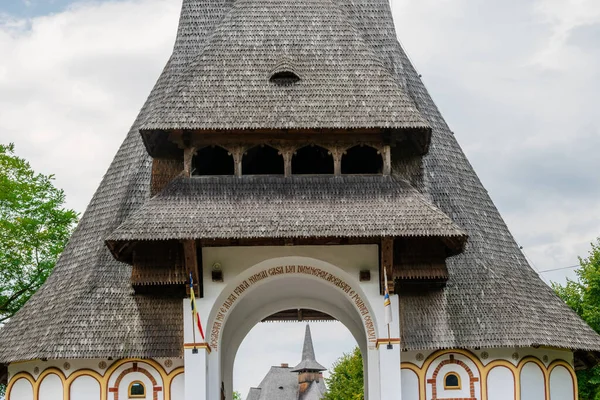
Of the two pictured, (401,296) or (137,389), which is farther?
(401,296)

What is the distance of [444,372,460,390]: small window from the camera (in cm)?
2323

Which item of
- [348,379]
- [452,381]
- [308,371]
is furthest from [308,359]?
[452,381]

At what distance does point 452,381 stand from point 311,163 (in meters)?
6.40

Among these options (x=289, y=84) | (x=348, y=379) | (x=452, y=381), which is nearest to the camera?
(x=452, y=381)

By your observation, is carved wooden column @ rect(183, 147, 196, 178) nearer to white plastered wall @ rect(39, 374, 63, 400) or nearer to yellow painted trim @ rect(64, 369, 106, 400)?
yellow painted trim @ rect(64, 369, 106, 400)

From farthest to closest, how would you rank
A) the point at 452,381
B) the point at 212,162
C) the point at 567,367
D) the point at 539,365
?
the point at 212,162
the point at 567,367
the point at 539,365
the point at 452,381

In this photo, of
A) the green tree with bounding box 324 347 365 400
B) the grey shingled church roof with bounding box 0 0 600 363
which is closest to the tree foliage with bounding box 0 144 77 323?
the grey shingled church roof with bounding box 0 0 600 363

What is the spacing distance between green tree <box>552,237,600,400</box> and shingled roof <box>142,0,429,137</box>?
12.8 metres

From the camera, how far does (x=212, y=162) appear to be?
25281 mm

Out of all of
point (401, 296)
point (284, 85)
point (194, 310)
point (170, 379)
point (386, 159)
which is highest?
point (284, 85)

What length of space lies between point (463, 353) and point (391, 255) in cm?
310

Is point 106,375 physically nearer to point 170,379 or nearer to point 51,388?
point 51,388

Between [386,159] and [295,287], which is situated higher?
[386,159]

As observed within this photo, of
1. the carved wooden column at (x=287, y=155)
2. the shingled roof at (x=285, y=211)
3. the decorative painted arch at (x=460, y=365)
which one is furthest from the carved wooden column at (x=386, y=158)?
the decorative painted arch at (x=460, y=365)
